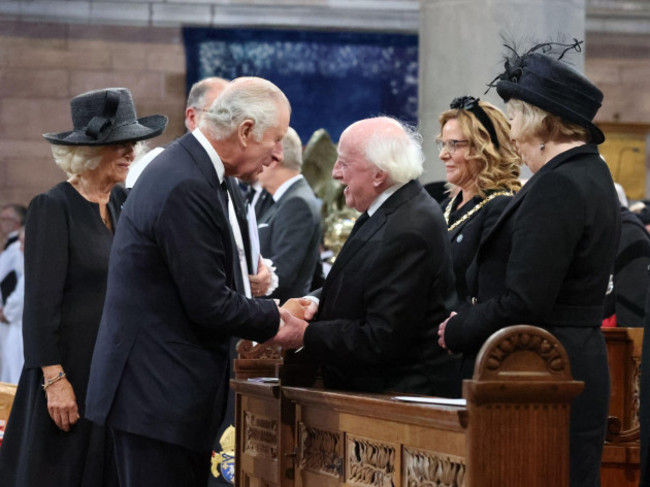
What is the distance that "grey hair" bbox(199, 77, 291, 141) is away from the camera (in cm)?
330

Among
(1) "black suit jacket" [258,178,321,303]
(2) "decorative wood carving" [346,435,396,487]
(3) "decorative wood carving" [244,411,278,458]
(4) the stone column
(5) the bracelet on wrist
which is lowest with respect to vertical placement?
(3) "decorative wood carving" [244,411,278,458]

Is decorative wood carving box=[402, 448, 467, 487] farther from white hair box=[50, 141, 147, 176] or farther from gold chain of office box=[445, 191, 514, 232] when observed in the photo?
white hair box=[50, 141, 147, 176]

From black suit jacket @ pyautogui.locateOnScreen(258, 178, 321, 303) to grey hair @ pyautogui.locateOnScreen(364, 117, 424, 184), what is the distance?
198cm

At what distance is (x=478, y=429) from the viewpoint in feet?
8.44

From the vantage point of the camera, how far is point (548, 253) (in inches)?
120

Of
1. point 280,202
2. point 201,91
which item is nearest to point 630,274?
point 280,202

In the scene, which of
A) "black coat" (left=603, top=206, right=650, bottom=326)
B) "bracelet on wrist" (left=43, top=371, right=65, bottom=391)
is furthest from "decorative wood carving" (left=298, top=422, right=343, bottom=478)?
"black coat" (left=603, top=206, right=650, bottom=326)

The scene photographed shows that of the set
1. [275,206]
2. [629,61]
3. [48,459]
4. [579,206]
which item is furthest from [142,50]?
[579,206]

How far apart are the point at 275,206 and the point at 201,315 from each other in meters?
2.63

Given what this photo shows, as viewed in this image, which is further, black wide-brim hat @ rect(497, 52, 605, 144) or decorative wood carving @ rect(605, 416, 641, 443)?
decorative wood carving @ rect(605, 416, 641, 443)

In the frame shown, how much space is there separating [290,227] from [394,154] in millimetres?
2085

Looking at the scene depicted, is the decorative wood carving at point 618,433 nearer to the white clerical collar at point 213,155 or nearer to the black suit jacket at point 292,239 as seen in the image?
the black suit jacket at point 292,239

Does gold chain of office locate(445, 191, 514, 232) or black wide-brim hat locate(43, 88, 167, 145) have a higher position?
black wide-brim hat locate(43, 88, 167, 145)

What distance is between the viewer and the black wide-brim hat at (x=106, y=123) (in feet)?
13.3
